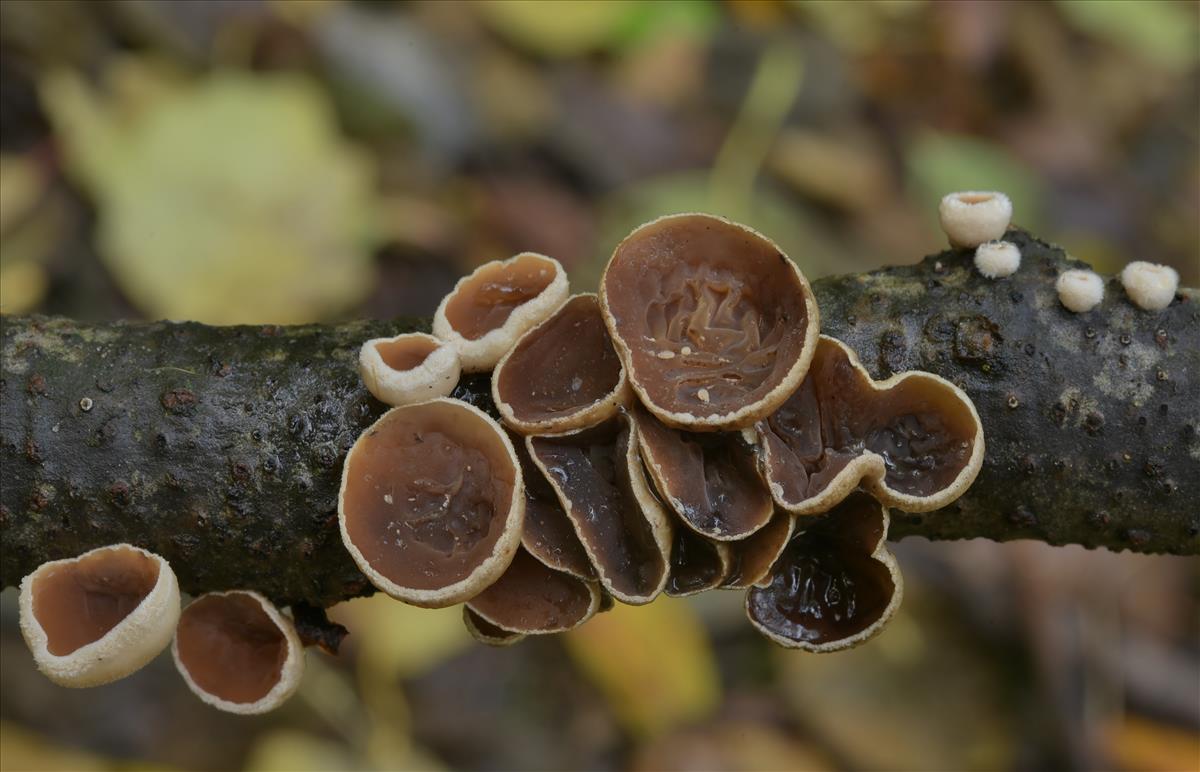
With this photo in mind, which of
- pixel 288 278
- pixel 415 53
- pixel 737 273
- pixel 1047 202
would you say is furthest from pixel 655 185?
pixel 737 273

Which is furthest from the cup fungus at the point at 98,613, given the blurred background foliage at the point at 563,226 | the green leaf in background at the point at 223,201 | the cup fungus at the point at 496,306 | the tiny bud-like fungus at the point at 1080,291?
the green leaf in background at the point at 223,201

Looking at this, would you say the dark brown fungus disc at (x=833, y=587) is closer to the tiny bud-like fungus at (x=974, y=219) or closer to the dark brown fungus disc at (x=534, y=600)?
the dark brown fungus disc at (x=534, y=600)

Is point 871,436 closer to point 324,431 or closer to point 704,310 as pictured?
point 704,310

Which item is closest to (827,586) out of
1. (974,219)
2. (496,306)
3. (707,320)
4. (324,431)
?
(707,320)

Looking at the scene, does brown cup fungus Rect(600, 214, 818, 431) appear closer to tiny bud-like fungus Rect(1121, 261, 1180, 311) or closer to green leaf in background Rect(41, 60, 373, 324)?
tiny bud-like fungus Rect(1121, 261, 1180, 311)

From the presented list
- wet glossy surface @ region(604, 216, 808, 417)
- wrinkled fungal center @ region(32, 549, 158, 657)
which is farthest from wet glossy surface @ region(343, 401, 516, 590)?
wrinkled fungal center @ region(32, 549, 158, 657)
